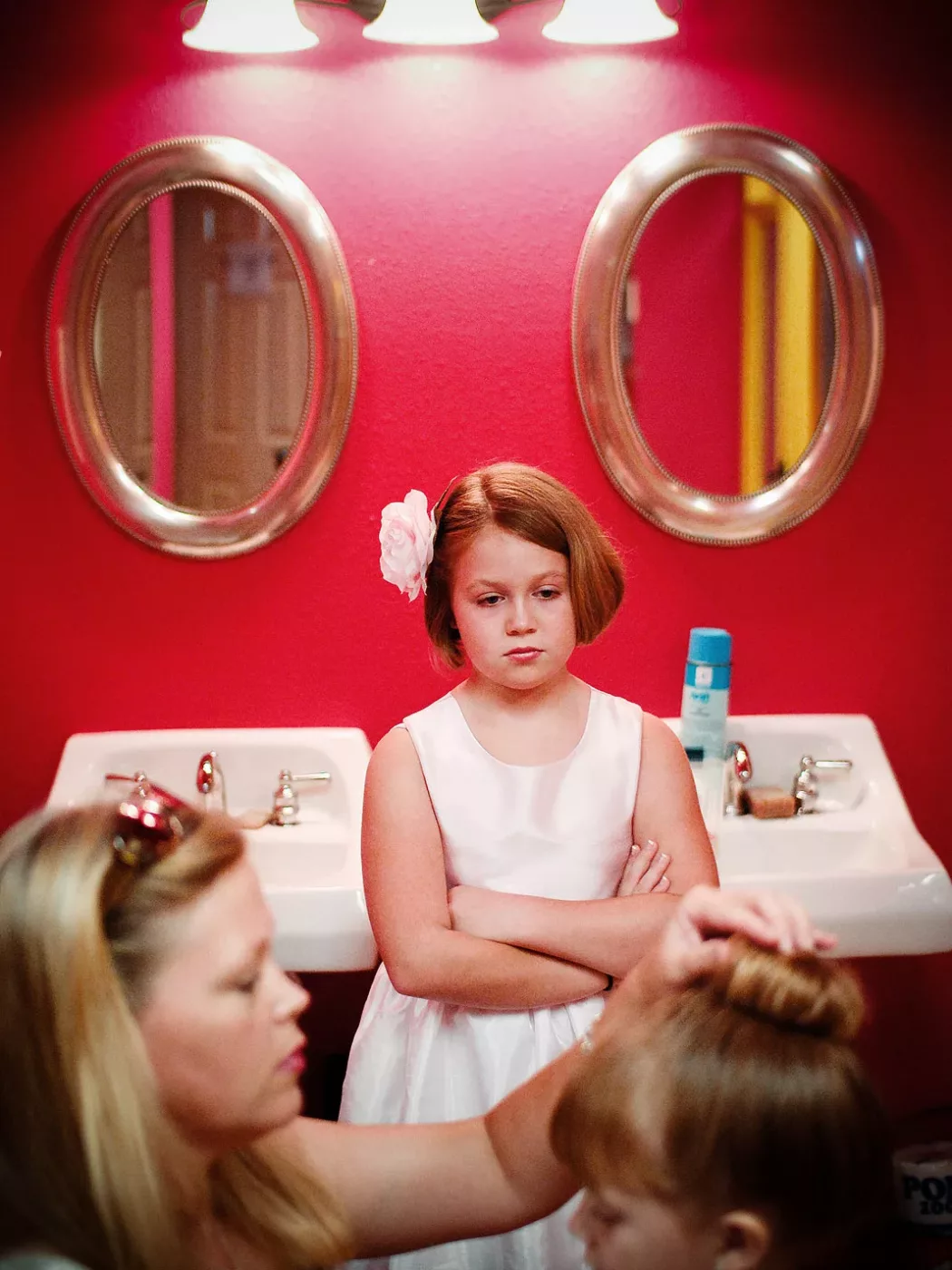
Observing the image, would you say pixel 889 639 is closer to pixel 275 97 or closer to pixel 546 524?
pixel 546 524

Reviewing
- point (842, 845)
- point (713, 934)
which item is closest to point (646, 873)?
point (713, 934)

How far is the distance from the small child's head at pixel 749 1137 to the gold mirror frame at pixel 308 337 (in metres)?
1.38

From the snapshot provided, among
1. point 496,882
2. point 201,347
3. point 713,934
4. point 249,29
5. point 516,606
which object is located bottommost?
point 496,882

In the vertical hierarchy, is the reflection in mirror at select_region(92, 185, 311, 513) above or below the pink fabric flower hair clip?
above

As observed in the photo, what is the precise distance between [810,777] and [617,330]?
822 millimetres

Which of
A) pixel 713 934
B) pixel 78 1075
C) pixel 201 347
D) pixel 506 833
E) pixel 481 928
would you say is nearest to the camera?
pixel 78 1075

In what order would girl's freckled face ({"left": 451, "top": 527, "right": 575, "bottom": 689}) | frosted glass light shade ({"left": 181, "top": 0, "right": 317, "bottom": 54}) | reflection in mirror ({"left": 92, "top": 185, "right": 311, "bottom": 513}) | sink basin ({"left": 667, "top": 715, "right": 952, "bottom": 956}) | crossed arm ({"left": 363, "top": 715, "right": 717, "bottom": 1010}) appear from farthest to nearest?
reflection in mirror ({"left": 92, "top": 185, "right": 311, "bottom": 513}) < frosted glass light shade ({"left": 181, "top": 0, "right": 317, "bottom": 54}) < sink basin ({"left": 667, "top": 715, "right": 952, "bottom": 956}) < girl's freckled face ({"left": 451, "top": 527, "right": 575, "bottom": 689}) < crossed arm ({"left": 363, "top": 715, "right": 717, "bottom": 1010})

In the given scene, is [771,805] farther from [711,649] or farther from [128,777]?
[128,777]

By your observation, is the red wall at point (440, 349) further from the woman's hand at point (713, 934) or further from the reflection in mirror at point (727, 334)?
the woman's hand at point (713, 934)

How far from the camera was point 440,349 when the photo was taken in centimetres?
209

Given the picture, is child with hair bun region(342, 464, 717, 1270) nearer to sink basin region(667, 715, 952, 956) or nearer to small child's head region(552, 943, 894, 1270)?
sink basin region(667, 715, 952, 956)

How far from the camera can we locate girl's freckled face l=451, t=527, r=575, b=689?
1468 mm

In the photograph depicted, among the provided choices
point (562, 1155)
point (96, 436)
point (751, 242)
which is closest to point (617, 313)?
point (751, 242)

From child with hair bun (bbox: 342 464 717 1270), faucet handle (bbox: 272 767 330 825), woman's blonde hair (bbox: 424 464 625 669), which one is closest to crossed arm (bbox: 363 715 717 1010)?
child with hair bun (bbox: 342 464 717 1270)
